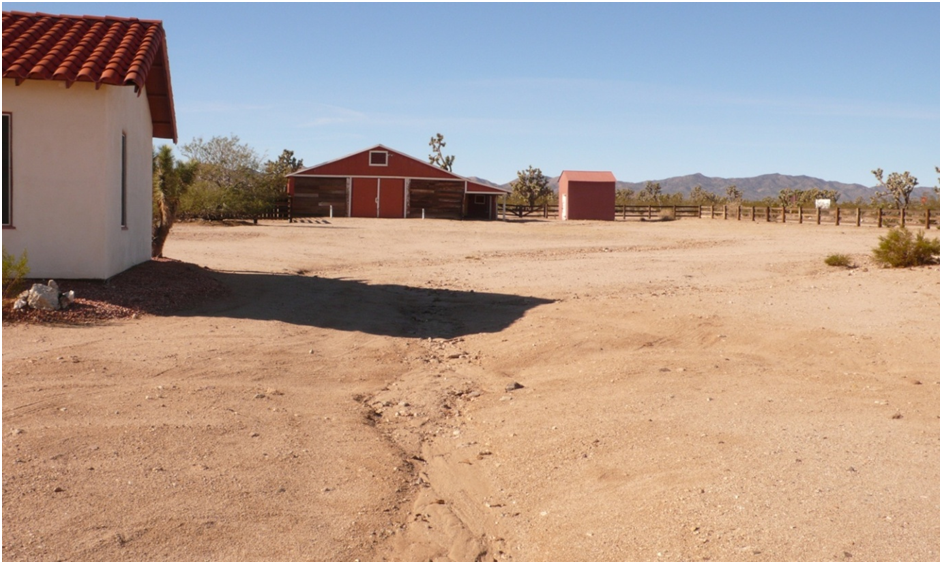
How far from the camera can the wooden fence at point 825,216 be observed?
3947 centimetres

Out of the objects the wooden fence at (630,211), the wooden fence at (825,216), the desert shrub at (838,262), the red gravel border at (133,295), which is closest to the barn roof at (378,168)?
the wooden fence at (630,211)

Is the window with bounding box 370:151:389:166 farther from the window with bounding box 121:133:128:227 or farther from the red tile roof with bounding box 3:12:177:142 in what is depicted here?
the window with bounding box 121:133:128:227

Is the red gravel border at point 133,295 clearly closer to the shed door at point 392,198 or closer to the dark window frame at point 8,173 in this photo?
the dark window frame at point 8,173

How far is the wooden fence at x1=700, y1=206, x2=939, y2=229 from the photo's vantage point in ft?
129

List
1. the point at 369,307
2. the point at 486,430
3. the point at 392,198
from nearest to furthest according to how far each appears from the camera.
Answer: the point at 486,430, the point at 369,307, the point at 392,198

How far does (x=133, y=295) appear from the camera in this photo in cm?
1139

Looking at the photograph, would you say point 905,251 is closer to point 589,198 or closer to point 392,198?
point 392,198

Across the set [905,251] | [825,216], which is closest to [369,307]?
[905,251]

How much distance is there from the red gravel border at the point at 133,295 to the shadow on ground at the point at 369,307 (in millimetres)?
408

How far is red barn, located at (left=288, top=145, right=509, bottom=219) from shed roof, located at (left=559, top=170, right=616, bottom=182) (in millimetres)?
8477

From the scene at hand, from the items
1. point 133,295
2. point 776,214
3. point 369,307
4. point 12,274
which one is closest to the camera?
point 12,274

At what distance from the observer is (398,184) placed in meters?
49.0

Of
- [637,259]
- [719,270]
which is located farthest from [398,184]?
[719,270]

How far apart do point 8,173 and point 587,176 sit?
4787 cm
